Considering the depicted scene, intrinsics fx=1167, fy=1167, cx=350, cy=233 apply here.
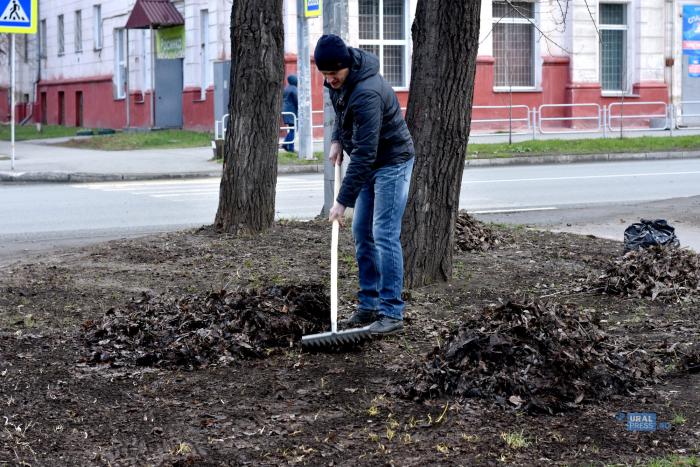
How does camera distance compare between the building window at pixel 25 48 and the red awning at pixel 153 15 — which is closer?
the red awning at pixel 153 15

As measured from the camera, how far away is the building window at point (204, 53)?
3278cm

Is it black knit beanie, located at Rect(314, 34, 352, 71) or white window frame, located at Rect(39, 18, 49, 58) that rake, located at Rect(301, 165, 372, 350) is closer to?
black knit beanie, located at Rect(314, 34, 352, 71)

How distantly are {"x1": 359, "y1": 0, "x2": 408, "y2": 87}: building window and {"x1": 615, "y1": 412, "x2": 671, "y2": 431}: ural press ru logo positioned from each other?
26107mm

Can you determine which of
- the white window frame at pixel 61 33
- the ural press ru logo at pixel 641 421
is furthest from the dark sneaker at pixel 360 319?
the white window frame at pixel 61 33

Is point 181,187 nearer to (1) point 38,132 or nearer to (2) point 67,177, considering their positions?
(2) point 67,177

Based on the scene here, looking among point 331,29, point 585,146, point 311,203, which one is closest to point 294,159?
point 585,146

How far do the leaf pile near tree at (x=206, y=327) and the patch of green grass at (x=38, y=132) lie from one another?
1168 inches

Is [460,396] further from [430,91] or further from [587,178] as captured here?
[587,178]

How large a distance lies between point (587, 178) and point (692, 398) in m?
14.2

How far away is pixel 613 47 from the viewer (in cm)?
3397

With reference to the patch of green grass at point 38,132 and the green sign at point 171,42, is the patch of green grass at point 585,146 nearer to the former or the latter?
the green sign at point 171,42

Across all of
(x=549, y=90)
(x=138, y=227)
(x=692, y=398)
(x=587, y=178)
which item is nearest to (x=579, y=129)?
(x=549, y=90)

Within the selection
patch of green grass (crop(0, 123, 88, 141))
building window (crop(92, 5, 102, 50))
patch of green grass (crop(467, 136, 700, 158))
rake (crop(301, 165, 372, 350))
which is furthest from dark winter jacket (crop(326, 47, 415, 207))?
building window (crop(92, 5, 102, 50))

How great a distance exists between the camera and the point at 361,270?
23.7 ft
